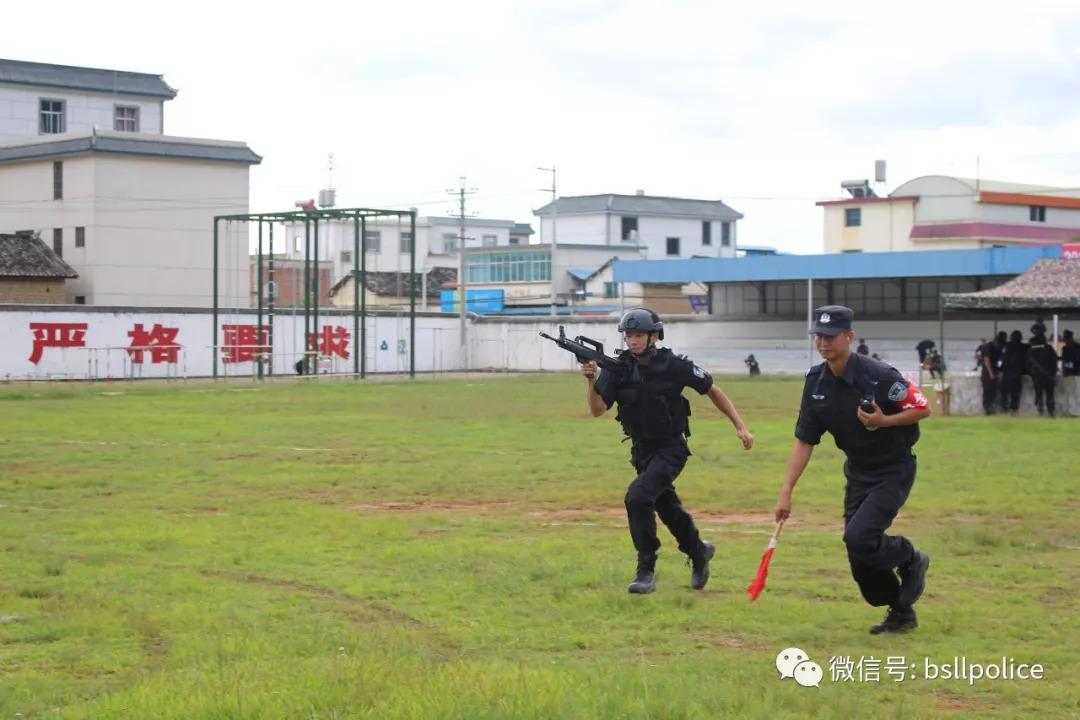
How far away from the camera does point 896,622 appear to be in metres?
8.23

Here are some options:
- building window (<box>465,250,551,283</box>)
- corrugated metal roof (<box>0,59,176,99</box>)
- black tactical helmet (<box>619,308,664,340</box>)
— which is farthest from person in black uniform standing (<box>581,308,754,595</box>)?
building window (<box>465,250,551,283</box>)

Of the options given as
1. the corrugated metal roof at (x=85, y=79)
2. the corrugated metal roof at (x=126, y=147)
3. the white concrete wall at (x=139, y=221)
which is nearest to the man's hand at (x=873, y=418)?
the white concrete wall at (x=139, y=221)

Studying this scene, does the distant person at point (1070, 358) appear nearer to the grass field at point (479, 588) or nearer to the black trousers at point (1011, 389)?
the black trousers at point (1011, 389)

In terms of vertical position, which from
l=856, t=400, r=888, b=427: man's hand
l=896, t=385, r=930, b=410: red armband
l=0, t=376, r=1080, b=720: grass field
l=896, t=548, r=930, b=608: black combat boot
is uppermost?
l=896, t=385, r=930, b=410: red armband

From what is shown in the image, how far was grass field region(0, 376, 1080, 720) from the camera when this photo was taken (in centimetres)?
650

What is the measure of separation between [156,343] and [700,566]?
47.3m

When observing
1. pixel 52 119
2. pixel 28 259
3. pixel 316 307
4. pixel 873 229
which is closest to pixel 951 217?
pixel 873 229

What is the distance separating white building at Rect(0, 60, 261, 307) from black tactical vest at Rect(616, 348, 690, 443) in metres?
52.8

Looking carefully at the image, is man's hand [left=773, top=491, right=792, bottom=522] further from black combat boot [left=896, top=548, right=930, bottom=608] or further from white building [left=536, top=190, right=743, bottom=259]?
white building [left=536, top=190, right=743, bottom=259]

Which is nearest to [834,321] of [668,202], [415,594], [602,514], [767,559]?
[767,559]

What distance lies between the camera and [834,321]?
816 centimetres

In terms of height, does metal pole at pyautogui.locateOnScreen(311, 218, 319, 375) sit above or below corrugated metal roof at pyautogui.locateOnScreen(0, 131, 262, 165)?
below

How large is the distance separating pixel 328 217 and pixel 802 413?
4240 cm

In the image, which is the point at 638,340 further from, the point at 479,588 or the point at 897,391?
the point at 897,391
